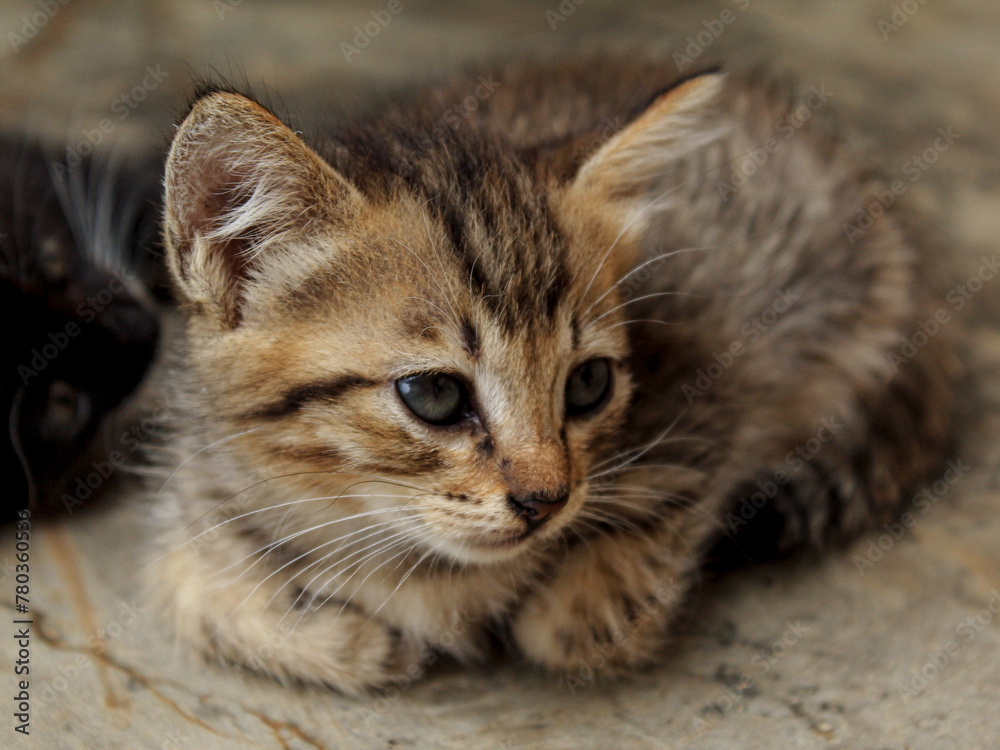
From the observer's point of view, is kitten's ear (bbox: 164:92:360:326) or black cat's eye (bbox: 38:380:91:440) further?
black cat's eye (bbox: 38:380:91:440)

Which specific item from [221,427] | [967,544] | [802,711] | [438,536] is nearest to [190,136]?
[221,427]

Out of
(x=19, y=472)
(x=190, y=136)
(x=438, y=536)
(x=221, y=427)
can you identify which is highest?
(x=190, y=136)

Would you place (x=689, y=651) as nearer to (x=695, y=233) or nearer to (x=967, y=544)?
(x=967, y=544)
